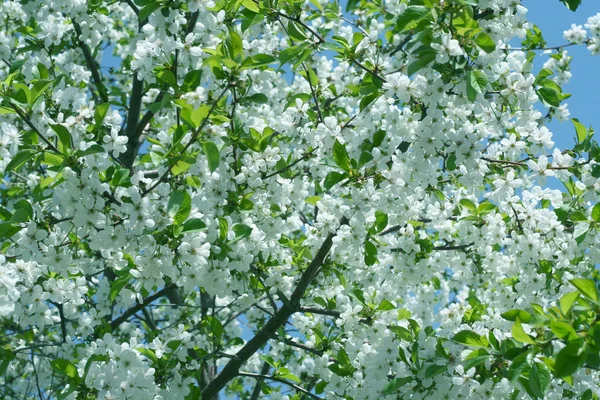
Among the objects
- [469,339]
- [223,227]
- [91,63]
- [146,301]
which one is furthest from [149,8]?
[91,63]

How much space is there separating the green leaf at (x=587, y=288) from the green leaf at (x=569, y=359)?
21 centimetres

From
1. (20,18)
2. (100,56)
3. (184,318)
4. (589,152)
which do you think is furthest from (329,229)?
(20,18)

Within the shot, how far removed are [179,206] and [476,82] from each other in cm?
180

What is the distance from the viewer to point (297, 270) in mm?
5531

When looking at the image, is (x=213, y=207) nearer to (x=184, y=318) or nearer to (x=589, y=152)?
(x=589, y=152)

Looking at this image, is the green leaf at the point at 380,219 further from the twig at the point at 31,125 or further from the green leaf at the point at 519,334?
the twig at the point at 31,125

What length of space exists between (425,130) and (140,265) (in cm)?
192

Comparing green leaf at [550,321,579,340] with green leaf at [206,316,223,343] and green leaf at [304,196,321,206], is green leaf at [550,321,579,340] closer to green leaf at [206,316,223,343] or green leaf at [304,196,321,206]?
green leaf at [304,196,321,206]

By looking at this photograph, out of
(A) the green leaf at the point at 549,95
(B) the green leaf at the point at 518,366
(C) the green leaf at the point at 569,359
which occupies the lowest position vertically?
(C) the green leaf at the point at 569,359

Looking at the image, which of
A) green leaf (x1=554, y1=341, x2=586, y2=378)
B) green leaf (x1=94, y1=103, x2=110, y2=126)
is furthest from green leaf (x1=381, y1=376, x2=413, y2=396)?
green leaf (x1=94, y1=103, x2=110, y2=126)

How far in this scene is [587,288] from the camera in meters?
2.99

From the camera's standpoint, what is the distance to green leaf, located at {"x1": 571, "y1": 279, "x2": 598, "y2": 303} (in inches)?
117

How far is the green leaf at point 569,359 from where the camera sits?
2.95m

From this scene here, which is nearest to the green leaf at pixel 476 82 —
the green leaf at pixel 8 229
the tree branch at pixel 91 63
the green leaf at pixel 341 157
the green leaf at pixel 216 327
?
the green leaf at pixel 341 157
